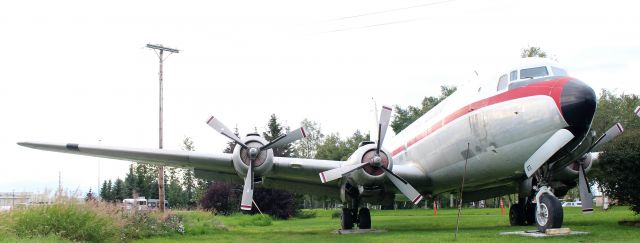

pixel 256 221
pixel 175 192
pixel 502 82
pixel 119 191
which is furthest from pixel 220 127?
pixel 119 191

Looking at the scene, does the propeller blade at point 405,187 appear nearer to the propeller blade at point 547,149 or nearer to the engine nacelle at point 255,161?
the engine nacelle at point 255,161

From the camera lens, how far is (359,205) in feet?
59.6

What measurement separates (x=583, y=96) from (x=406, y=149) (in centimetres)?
764

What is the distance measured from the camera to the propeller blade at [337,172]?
15.2 meters

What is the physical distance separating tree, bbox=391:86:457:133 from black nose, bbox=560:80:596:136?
53.2 m

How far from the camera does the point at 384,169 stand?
15633mm

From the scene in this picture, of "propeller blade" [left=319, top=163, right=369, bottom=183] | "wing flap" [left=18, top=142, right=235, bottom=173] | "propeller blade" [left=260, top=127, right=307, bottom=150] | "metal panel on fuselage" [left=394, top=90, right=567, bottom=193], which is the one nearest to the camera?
"metal panel on fuselage" [left=394, top=90, right=567, bottom=193]

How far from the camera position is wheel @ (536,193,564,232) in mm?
12445

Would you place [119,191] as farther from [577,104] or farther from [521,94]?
[577,104]

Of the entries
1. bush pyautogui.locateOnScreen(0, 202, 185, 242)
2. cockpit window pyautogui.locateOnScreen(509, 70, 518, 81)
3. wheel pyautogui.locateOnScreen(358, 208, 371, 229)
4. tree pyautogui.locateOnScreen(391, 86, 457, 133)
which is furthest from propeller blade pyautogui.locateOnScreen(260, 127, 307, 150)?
tree pyautogui.locateOnScreen(391, 86, 457, 133)

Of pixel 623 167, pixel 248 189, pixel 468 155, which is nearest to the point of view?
pixel 623 167

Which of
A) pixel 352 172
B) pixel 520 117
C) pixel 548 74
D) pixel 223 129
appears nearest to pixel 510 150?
pixel 520 117

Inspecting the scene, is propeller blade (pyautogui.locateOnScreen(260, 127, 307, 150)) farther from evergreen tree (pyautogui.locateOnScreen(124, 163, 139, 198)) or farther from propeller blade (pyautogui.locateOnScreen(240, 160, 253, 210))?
evergreen tree (pyautogui.locateOnScreen(124, 163, 139, 198))

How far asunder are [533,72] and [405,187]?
15.2 feet
